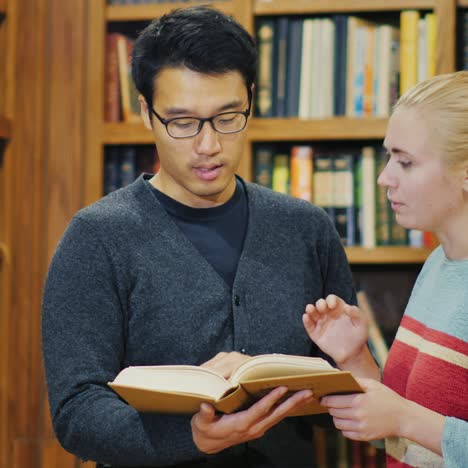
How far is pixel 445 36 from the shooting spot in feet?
7.99

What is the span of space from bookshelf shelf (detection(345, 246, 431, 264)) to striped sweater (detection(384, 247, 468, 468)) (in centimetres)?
90

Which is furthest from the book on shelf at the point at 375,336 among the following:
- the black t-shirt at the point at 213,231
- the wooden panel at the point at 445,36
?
the black t-shirt at the point at 213,231

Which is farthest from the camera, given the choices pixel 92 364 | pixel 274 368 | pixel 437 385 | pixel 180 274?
pixel 180 274

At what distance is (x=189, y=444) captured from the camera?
56.2 inches

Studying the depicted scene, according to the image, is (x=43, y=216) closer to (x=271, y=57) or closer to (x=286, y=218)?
(x=271, y=57)

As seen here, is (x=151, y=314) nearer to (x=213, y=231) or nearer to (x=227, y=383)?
(x=213, y=231)

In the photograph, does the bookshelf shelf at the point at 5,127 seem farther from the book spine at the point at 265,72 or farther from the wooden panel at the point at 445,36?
the wooden panel at the point at 445,36

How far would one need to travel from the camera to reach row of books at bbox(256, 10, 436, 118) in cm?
252

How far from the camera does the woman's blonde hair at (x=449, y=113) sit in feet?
4.60

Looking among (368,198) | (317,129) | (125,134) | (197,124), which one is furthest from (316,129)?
(197,124)

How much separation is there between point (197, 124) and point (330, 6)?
1098mm

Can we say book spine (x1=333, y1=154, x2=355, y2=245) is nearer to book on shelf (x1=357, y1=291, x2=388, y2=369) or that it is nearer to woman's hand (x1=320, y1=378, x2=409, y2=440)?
book on shelf (x1=357, y1=291, x2=388, y2=369)

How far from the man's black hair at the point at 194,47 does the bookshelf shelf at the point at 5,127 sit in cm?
99

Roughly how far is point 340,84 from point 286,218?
0.94 meters
